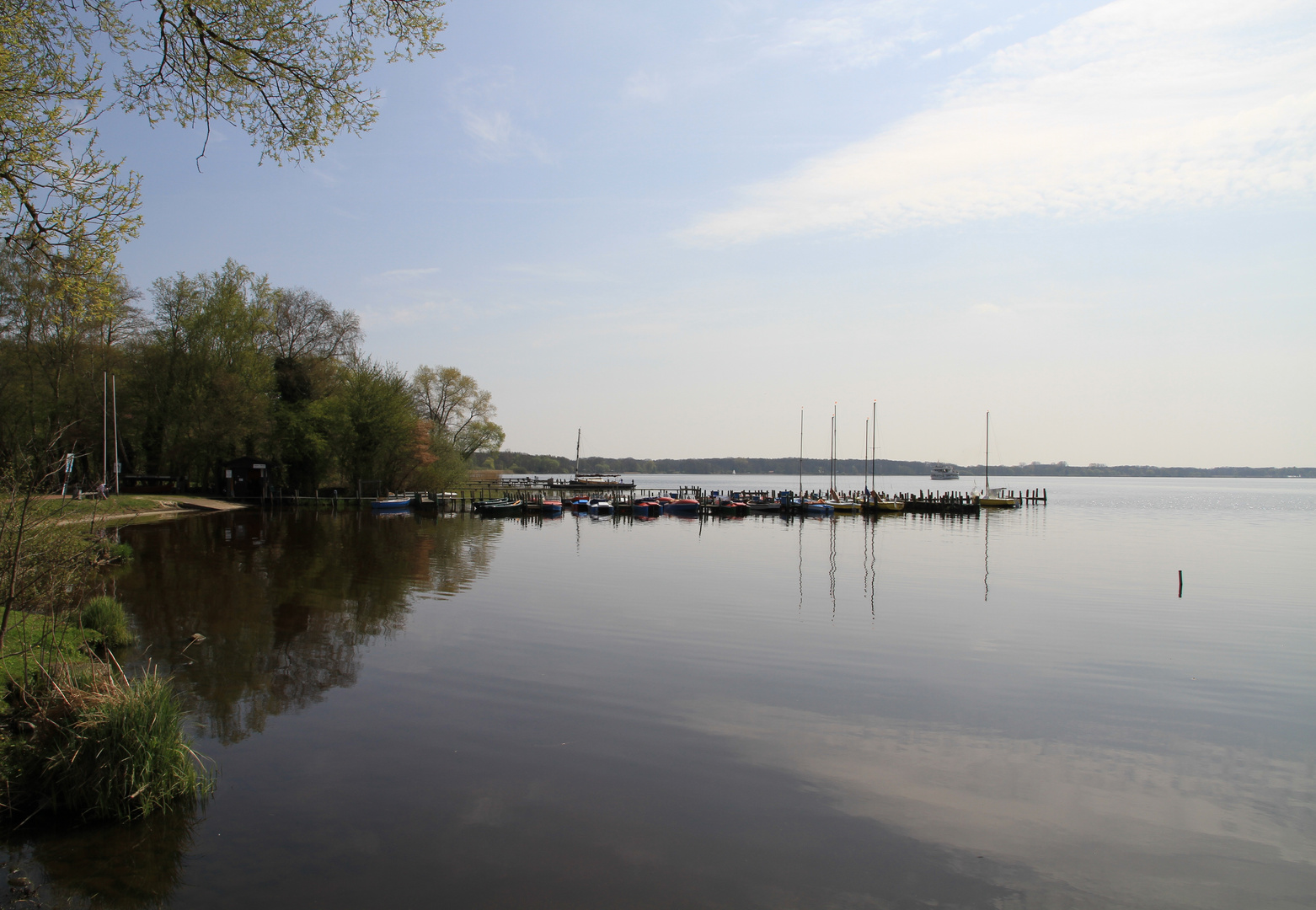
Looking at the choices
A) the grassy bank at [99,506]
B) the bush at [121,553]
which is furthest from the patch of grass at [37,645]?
the bush at [121,553]

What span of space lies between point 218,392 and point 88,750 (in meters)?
49.9

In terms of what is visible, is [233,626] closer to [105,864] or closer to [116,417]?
[105,864]

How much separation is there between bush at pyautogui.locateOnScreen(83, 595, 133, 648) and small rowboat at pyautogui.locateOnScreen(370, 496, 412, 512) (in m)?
42.5

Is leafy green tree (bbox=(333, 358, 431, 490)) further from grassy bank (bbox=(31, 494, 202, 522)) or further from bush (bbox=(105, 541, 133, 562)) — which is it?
bush (bbox=(105, 541, 133, 562))

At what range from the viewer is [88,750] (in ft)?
21.4

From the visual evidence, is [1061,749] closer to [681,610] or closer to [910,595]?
[681,610]

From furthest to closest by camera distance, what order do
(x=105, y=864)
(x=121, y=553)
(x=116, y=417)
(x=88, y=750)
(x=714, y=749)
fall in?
(x=116, y=417) < (x=121, y=553) < (x=714, y=749) < (x=88, y=750) < (x=105, y=864)

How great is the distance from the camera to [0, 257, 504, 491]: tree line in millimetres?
40969

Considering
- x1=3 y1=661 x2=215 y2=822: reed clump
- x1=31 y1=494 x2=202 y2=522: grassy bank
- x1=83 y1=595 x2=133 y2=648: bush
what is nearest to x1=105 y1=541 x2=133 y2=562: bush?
x1=31 y1=494 x2=202 y2=522: grassy bank

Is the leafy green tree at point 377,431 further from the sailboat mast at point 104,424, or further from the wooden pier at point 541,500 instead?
the sailboat mast at point 104,424

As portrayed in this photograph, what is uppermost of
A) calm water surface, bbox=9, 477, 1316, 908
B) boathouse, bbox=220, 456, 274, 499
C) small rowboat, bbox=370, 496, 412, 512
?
boathouse, bbox=220, 456, 274, 499

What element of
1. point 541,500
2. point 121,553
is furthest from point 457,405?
point 121,553

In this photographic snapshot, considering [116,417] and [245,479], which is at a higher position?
[116,417]

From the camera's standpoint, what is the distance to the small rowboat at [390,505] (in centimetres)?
5372
